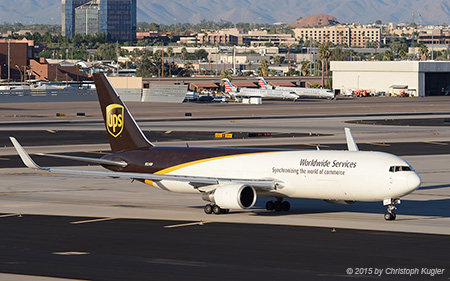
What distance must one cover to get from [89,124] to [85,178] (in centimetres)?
5737

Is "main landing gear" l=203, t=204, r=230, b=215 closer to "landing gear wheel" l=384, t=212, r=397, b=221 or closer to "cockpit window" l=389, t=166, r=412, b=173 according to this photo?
"landing gear wheel" l=384, t=212, r=397, b=221

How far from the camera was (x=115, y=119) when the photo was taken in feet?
177

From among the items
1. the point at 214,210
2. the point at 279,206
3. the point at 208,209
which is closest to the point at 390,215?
the point at 279,206

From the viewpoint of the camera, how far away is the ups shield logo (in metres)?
53.8

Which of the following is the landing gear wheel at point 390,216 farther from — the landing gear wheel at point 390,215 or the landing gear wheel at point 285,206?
the landing gear wheel at point 285,206

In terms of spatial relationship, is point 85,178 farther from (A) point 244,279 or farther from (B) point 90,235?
(A) point 244,279

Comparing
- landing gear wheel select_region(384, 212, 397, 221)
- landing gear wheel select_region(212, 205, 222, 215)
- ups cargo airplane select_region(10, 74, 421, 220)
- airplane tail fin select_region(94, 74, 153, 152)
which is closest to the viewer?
ups cargo airplane select_region(10, 74, 421, 220)

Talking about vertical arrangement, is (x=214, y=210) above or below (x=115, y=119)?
below

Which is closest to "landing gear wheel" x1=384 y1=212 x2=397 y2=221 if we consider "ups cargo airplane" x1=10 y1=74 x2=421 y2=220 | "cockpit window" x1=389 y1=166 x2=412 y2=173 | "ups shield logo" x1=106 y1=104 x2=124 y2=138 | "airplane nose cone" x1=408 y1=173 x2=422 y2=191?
"ups cargo airplane" x1=10 y1=74 x2=421 y2=220

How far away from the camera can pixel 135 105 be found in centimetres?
18200

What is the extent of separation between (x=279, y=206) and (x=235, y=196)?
4.95 metres

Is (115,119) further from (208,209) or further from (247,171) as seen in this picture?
(247,171)

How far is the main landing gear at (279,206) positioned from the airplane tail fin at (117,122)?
926cm

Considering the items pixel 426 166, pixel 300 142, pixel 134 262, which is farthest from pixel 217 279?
pixel 300 142
